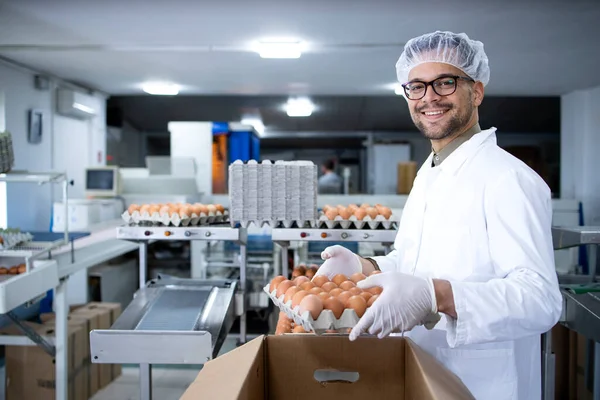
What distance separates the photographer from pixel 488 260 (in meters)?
1.30

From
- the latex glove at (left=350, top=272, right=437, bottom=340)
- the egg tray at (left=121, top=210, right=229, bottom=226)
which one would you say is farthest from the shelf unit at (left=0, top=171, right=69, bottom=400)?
the latex glove at (left=350, top=272, right=437, bottom=340)

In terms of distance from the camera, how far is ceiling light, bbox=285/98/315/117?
316 inches

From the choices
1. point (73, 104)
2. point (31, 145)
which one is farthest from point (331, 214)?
point (73, 104)

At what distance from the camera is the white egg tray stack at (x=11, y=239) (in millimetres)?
2766

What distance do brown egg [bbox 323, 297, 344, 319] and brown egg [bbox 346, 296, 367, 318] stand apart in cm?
2

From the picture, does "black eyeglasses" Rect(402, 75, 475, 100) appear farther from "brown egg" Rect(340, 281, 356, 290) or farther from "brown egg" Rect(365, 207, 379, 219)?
"brown egg" Rect(365, 207, 379, 219)

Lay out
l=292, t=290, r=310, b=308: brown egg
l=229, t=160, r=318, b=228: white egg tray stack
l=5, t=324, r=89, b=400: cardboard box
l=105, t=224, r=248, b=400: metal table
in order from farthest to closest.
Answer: l=5, t=324, r=89, b=400: cardboard box
l=229, t=160, r=318, b=228: white egg tray stack
l=105, t=224, r=248, b=400: metal table
l=292, t=290, r=310, b=308: brown egg

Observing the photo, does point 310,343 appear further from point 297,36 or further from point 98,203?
point 98,203

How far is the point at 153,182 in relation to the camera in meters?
5.64

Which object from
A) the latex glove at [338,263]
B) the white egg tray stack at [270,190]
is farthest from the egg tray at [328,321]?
the white egg tray stack at [270,190]

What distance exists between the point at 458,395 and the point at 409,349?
0.21 meters

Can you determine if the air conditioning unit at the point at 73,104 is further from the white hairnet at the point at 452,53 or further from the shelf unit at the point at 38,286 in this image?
the white hairnet at the point at 452,53

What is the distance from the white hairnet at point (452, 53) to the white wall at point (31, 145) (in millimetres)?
4348

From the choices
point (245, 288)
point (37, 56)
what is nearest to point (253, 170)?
point (245, 288)
